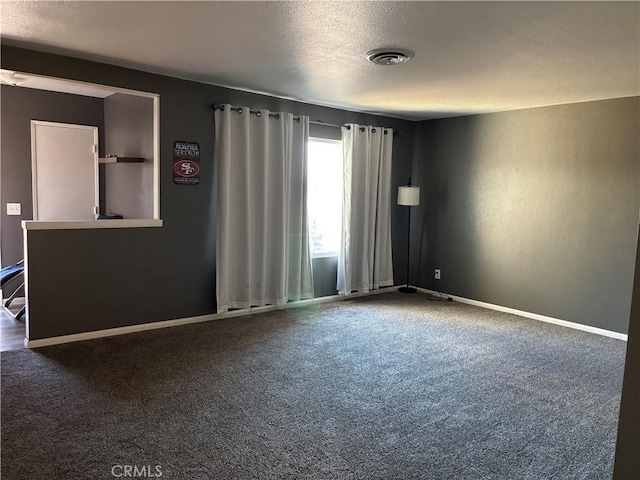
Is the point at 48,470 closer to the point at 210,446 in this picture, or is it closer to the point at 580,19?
the point at 210,446

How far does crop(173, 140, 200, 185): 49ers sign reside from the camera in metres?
4.43

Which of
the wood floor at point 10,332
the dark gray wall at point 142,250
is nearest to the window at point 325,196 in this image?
the dark gray wall at point 142,250

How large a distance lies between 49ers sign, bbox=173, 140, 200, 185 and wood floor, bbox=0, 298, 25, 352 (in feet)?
6.24

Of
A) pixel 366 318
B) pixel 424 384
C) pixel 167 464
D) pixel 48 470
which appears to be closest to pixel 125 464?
pixel 167 464

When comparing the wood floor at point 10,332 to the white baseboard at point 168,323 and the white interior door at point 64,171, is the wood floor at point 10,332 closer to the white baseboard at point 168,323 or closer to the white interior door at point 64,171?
the white baseboard at point 168,323

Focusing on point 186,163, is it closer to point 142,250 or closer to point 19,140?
point 142,250

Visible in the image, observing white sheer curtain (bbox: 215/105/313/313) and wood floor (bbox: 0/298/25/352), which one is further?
white sheer curtain (bbox: 215/105/313/313)

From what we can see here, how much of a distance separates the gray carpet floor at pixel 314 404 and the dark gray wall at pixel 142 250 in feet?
0.92

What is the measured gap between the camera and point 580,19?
2.58m

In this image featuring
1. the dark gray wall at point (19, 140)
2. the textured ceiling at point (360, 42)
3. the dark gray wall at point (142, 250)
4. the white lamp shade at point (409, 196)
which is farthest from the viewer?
the white lamp shade at point (409, 196)

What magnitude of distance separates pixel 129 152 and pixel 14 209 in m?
1.50

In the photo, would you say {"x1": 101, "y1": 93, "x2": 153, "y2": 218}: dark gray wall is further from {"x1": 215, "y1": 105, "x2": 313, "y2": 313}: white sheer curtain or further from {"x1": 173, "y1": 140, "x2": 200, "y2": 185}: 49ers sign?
{"x1": 215, "y1": 105, "x2": 313, "y2": 313}: white sheer curtain

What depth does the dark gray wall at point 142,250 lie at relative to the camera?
384 centimetres

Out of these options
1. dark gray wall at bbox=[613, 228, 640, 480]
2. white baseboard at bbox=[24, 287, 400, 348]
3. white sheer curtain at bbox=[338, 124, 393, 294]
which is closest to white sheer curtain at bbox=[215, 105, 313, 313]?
white baseboard at bbox=[24, 287, 400, 348]
